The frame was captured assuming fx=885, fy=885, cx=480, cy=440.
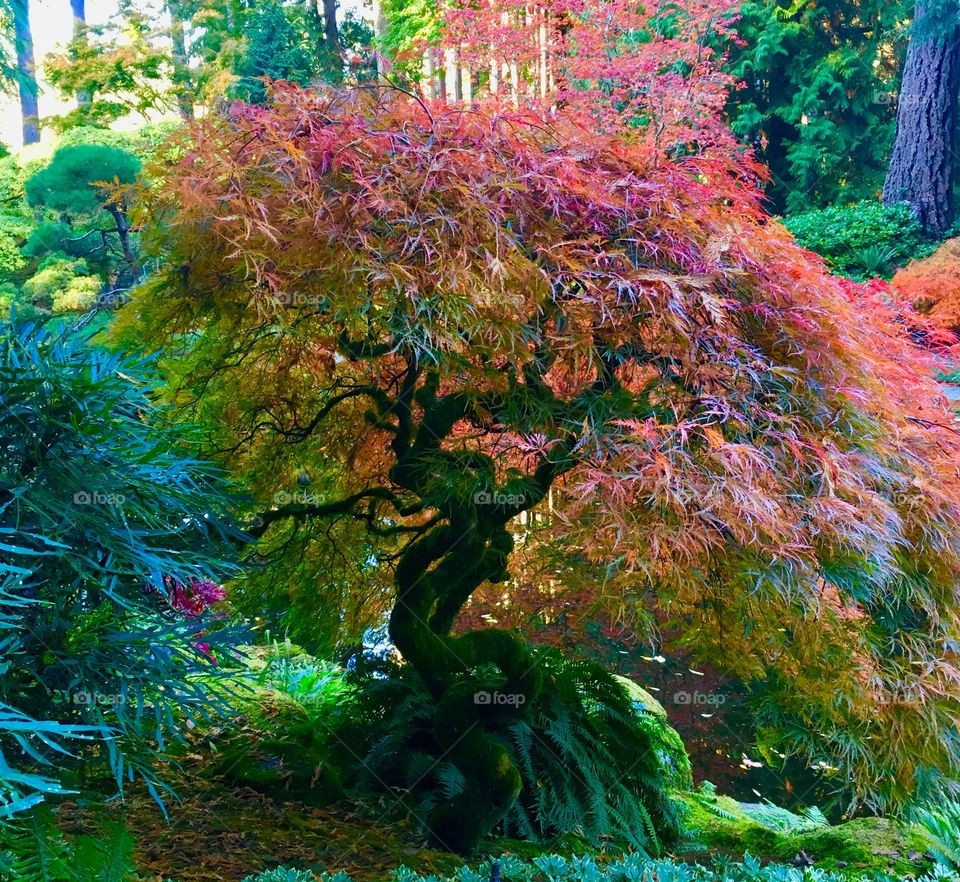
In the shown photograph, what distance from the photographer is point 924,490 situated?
2.81 m

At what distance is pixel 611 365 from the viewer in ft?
8.89

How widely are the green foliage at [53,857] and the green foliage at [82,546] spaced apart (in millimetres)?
124

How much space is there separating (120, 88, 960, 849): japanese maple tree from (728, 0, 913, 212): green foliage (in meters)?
13.1

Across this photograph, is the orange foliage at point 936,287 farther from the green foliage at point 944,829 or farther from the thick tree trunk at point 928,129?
the green foliage at point 944,829

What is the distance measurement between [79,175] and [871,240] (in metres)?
10.5

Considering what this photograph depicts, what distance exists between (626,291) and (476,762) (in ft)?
5.95

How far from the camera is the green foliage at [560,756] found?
3352 mm

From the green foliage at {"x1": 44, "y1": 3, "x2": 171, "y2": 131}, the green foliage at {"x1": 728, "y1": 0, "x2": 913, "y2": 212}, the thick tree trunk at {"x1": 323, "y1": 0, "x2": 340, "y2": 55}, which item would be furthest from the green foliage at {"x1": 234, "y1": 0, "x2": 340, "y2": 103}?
the green foliage at {"x1": 728, "y1": 0, "x2": 913, "y2": 212}

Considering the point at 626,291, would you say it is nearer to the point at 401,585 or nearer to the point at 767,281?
the point at 767,281

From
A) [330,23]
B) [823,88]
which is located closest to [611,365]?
[330,23]

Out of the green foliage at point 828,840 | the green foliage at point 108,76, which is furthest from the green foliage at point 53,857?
the green foliage at point 108,76

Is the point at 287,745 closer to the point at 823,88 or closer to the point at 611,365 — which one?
the point at 611,365

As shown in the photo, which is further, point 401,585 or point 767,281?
point 401,585

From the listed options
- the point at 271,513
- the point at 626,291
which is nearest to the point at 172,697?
the point at 271,513
